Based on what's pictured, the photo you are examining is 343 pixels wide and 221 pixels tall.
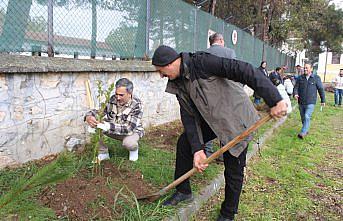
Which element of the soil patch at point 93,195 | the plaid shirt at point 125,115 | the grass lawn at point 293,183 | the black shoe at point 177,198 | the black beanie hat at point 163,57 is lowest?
the grass lawn at point 293,183

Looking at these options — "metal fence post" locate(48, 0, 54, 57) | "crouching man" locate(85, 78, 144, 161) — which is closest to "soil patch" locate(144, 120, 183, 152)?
"crouching man" locate(85, 78, 144, 161)

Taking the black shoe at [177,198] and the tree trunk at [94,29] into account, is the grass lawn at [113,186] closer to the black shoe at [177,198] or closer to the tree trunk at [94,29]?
the black shoe at [177,198]

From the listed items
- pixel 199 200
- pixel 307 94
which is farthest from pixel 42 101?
pixel 307 94

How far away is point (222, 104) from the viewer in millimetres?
2523

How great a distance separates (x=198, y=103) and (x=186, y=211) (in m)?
1.14

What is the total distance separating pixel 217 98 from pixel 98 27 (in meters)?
3.19

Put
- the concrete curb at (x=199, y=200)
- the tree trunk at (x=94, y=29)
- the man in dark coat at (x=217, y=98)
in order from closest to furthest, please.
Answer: the man in dark coat at (x=217, y=98)
the concrete curb at (x=199, y=200)
the tree trunk at (x=94, y=29)

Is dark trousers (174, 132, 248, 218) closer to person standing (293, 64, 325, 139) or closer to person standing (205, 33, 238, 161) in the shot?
person standing (205, 33, 238, 161)

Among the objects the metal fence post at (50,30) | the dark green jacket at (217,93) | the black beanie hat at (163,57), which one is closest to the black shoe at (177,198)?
the dark green jacket at (217,93)

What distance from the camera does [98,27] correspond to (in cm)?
502

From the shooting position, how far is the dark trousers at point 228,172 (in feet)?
8.99

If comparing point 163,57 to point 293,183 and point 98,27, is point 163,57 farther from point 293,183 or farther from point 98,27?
point 98,27

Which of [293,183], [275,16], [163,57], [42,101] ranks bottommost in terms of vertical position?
[293,183]

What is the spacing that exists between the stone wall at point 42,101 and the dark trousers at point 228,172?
1897 mm
